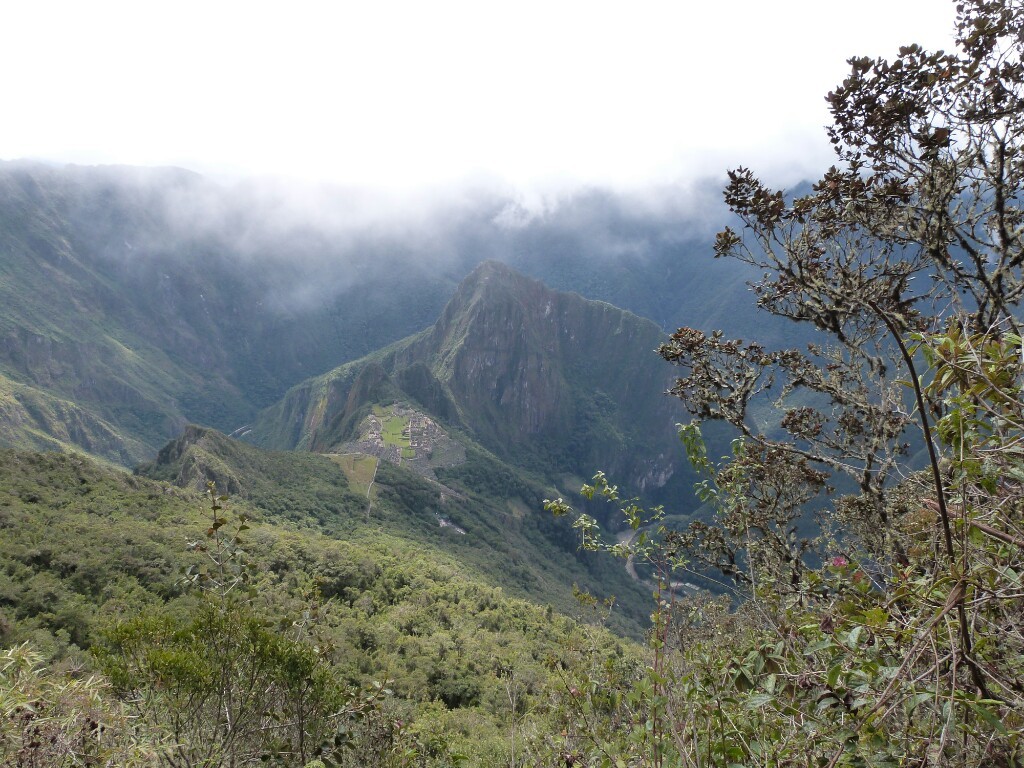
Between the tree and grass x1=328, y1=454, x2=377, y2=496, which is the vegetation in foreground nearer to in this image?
the tree

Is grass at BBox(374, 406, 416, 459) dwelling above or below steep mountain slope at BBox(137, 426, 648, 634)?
above

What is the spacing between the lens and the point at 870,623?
5.43 ft

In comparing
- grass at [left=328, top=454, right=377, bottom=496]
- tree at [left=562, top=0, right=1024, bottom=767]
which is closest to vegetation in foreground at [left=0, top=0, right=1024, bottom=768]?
tree at [left=562, top=0, right=1024, bottom=767]

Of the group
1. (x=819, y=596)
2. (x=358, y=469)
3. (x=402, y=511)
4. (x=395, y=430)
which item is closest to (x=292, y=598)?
(x=819, y=596)

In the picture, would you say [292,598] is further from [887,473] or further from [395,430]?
[395,430]

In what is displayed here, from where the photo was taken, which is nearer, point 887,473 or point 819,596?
point 819,596

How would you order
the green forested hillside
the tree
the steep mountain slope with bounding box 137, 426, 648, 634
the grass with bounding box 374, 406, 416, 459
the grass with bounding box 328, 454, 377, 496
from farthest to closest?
the grass with bounding box 374, 406, 416, 459 → the grass with bounding box 328, 454, 377, 496 → the steep mountain slope with bounding box 137, 426, 648, 634 → the green forested hillside → the tree

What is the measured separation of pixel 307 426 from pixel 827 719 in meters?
205

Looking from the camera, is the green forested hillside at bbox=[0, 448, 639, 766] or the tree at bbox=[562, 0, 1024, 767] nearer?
the tree at bbox=[562, 0, 1024, 767]

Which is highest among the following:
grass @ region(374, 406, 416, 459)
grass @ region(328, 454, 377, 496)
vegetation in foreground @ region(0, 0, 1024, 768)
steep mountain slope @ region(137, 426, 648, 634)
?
vegetation in foreground @ region(0, 0, 1024, 768)

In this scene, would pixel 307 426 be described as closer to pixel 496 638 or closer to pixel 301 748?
pixel 496 638

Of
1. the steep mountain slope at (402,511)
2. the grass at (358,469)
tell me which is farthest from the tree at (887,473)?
the grass at (358,469)

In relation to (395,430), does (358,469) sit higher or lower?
lower

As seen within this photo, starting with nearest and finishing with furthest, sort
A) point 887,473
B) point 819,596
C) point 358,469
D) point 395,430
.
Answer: point 819,596, point 887,473, point 358,469, point 395,430
